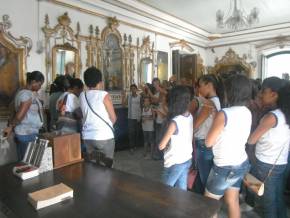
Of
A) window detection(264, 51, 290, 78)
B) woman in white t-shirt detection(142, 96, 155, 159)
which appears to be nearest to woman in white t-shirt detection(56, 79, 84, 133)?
woman in white t-shirt detection(142, 96, 155, 159)

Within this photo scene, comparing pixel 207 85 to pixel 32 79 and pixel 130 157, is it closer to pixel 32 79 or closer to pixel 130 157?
pixel 32 79

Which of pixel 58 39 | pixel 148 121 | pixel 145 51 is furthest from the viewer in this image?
pixel 145 51

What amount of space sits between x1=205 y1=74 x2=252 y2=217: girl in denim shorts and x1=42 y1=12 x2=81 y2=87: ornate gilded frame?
147 inches

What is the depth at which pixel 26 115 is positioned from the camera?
9.88ft

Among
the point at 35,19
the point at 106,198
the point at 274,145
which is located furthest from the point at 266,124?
the point at 35,19

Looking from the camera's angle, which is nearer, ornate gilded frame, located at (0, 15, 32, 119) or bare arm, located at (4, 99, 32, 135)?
bare arm, located at (4, 99, 32, 135)

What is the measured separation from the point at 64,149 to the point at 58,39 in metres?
3.45

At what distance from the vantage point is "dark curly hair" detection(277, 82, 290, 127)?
77.6 inches

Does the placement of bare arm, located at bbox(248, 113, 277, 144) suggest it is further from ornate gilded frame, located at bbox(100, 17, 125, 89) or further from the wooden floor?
ornate gilded frame, located at bbox(100, 17, 125, 89)

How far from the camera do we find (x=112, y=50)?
5992 millimetres

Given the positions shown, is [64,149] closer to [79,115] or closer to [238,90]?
[79,115]

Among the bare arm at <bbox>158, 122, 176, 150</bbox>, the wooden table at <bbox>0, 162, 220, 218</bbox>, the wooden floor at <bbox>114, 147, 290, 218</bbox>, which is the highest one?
the bare arm at <bbox>158, 122, 176, 150</bbox>

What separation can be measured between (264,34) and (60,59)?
23.3 feet

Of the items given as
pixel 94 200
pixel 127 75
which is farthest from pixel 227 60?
pixel 94 200
